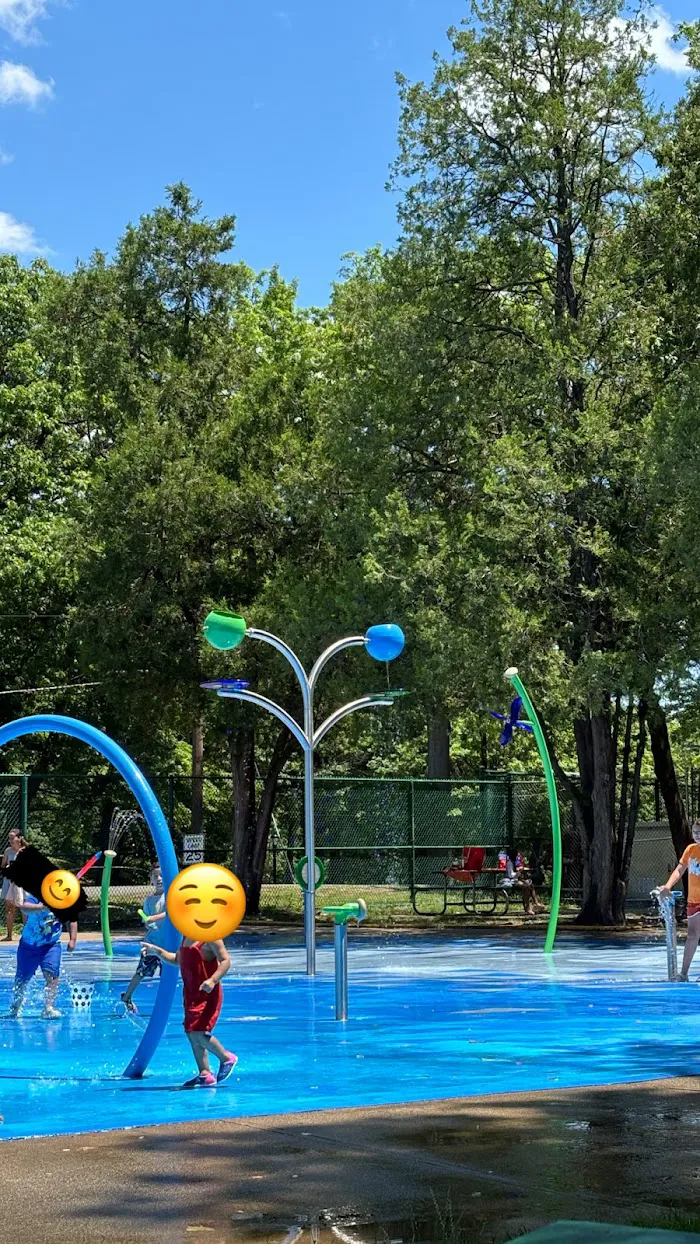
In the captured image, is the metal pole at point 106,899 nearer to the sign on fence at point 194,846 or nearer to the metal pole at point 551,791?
the sign on fence at point 194,846

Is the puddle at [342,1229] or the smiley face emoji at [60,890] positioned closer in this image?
the puddle at [342,1229]

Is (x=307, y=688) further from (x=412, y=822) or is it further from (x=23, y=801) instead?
(x=412, y=822)

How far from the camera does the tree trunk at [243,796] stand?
1347 inches

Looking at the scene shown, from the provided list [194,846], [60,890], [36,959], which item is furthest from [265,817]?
[60,890]

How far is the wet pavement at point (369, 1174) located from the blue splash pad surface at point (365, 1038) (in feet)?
2.64

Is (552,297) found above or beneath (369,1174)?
above

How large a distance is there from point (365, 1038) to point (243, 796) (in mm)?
21481

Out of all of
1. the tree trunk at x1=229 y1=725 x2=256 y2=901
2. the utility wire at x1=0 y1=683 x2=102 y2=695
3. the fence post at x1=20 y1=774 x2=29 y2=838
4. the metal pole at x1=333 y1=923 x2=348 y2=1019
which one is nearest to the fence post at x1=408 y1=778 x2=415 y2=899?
the tree trunk at x1=229 y1=725 x2=256 y2=901

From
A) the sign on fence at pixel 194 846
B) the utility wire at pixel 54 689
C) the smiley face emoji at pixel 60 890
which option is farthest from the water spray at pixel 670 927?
the utility wire at pixel 54 689

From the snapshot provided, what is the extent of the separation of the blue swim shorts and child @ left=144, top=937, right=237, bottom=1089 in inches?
178

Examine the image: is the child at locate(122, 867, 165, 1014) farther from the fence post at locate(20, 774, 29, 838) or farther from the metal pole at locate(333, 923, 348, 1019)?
the fence post at locate(20, 774, 29, 838)

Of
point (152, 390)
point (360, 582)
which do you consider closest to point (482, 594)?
point (360, 582)

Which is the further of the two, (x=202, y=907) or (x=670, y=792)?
(x=670, y=792)

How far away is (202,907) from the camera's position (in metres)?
9.94
